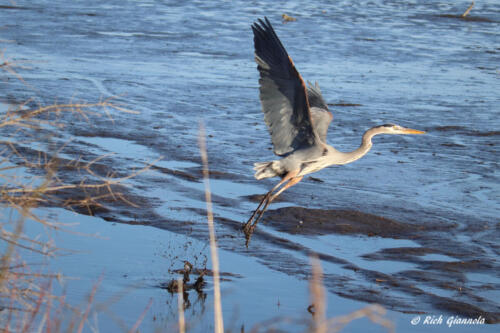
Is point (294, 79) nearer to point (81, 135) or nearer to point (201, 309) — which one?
point (201, 309)

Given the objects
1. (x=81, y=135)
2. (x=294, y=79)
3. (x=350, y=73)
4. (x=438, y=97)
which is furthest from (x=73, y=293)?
(x=350, y=73)

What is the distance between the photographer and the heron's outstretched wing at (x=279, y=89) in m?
6.43

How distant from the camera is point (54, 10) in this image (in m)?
22.0

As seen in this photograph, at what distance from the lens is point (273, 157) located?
10.3 meters

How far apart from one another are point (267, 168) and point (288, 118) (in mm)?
582

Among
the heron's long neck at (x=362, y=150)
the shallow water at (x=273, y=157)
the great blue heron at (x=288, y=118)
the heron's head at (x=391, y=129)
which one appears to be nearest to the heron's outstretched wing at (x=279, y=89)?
the great blue heron at (x=288, y=118)

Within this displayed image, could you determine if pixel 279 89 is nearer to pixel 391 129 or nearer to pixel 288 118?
pixel 288 118

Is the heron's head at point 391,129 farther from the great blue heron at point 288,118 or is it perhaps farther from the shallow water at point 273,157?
the shallow water at point 273,157

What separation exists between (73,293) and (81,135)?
5036 millimetres

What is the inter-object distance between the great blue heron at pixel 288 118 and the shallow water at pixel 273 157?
76cm

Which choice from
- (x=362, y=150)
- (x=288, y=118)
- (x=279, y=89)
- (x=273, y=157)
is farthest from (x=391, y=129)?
(x=273, y=157)

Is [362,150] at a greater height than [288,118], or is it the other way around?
[288,118]

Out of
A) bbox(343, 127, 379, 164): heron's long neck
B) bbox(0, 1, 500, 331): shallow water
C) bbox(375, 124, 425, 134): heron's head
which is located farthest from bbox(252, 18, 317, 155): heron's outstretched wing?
bbox(0, 1, 500, 331): shallow water

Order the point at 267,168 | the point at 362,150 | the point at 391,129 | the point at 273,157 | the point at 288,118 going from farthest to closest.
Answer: the point at 273,157, the point at 391,129, the point at 362,150, the point at 267,168, the point at 288,118
